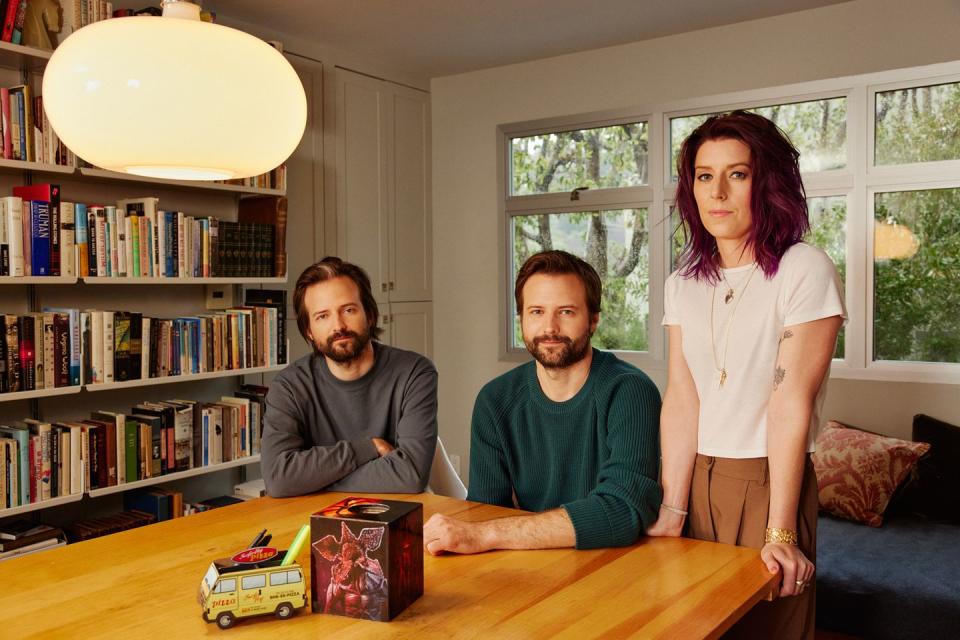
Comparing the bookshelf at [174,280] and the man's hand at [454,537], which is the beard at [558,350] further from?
the bookshelf at [174,280]

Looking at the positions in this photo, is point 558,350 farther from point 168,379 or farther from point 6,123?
point 6,123

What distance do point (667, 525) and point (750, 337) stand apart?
412 millimetres

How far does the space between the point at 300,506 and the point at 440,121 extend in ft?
12.0

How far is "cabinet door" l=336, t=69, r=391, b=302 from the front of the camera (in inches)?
179

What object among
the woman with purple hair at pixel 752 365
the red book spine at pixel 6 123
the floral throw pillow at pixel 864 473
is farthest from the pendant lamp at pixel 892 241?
the red book spine at pixel 6 123

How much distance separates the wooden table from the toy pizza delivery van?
0.07 ft

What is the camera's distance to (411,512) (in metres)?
1.30

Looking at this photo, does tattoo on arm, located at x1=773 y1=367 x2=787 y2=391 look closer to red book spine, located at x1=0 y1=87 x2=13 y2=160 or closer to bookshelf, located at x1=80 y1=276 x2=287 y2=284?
bookshelf, located at x1=80 y1=276 x2=287 y2=284

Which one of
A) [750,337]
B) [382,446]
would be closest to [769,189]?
[750,337]

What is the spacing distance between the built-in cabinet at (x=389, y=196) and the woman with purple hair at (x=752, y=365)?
10.3 feet

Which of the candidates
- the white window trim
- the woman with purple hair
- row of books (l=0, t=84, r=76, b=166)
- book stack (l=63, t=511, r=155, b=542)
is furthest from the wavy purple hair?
book stack (l=63, t=511, r=155, b=542)

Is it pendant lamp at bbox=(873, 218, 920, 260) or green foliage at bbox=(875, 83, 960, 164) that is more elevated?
green foliage at bbox=(875, 83, 960, 164)

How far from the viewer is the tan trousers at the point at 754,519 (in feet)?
5.24

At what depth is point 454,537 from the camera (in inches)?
59.9
